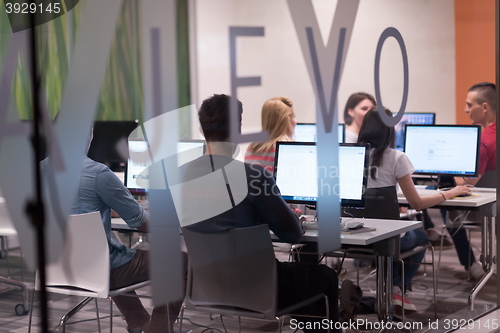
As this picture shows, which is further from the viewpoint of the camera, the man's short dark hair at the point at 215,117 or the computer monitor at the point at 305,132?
the computer monitor at the point at 305,132

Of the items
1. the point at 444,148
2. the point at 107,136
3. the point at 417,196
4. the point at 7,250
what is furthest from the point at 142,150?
the point at 444,148

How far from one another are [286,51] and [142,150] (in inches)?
31.3

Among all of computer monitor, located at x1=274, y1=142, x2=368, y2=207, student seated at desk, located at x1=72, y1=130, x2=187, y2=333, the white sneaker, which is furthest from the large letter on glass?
the white sneaker

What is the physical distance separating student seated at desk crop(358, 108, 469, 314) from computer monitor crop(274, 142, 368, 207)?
0.56 ft

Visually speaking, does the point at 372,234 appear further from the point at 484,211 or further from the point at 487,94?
the point at 487,94

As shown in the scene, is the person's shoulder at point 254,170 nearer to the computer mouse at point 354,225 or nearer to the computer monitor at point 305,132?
the computer monitor at point 305,132

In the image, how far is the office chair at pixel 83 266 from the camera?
2133mm

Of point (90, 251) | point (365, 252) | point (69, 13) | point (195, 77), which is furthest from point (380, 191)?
point (69, 13)

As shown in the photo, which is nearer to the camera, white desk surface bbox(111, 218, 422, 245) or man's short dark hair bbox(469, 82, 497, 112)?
white desk surface bbox(111, 218, 422, 245)

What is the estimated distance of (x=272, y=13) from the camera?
2.59m

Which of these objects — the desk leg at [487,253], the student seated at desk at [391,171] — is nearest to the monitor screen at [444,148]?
the desk leg at [487,253]

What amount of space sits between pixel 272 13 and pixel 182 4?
47 centimetres

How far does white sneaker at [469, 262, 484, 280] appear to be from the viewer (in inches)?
170

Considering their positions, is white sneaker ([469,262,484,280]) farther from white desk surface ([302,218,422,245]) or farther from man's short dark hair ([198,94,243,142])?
man's short dark hair ([198,94,243,142])
